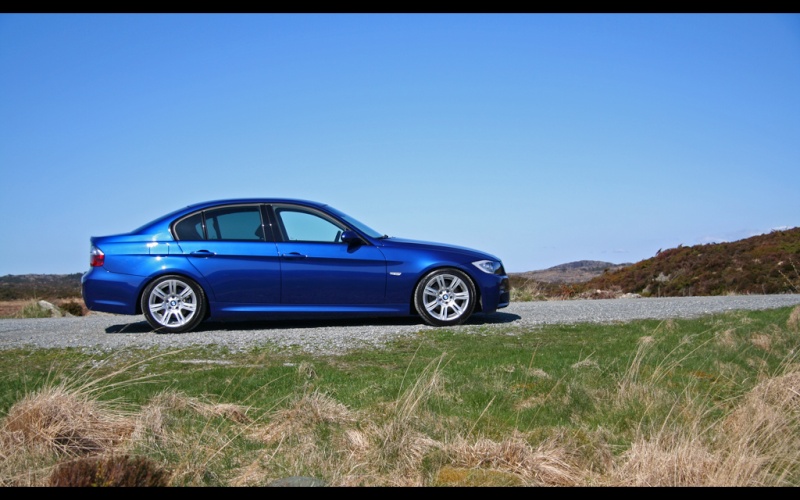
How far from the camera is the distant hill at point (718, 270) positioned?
20.5 m

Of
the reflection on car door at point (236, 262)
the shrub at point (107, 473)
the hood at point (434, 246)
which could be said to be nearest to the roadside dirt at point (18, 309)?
the reflection on car door at point (236, 262)

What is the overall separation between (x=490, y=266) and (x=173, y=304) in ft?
13.7

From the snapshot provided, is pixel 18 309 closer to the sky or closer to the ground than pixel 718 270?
closer to the ground

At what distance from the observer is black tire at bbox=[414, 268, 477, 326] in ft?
32.4

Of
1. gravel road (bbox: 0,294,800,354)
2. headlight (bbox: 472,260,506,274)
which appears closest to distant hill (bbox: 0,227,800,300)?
gravel road (bbox: 0,294,800,354)

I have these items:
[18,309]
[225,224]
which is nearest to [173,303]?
[225,224]

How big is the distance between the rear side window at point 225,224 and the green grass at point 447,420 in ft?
10.5

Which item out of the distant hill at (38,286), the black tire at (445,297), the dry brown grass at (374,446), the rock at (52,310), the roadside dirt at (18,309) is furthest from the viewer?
the distant hill at (38,286)

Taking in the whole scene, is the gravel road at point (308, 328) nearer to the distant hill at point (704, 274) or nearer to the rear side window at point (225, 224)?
the rear side window at point (225, 224)

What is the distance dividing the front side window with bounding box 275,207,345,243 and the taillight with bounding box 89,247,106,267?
231cm

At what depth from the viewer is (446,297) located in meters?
9.95

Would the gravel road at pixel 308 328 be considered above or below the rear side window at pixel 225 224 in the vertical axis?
below

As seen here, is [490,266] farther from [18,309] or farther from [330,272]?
[18,309]
